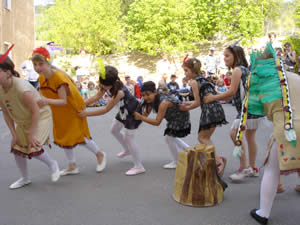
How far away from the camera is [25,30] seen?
22922mm

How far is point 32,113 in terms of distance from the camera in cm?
371

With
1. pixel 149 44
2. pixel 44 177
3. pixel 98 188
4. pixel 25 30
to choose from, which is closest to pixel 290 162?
pixel 98 188

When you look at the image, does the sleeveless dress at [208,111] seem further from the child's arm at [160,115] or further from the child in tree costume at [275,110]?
the child in tree costume at [275,110]

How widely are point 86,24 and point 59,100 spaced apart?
79.8 feet

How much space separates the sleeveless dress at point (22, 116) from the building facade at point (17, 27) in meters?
15.9

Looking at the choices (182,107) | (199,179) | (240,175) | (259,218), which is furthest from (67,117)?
(259,218)

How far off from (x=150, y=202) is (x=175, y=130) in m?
1.30

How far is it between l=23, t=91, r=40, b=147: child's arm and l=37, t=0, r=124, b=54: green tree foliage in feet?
79.8

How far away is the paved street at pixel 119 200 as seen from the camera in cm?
313

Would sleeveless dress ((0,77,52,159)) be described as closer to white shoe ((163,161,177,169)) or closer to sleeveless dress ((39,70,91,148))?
sleeveless dress ((39,70,91,148))

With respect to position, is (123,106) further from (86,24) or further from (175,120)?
(86,24)

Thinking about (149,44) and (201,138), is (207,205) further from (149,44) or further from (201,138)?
(149,44)

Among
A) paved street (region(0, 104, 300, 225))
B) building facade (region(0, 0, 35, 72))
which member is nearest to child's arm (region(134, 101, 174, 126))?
paved street (region(0, 104, 300, 225))

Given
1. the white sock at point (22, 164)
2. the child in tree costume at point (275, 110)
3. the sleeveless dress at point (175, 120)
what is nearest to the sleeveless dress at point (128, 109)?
the sleeveless dress at point (175, 120)
